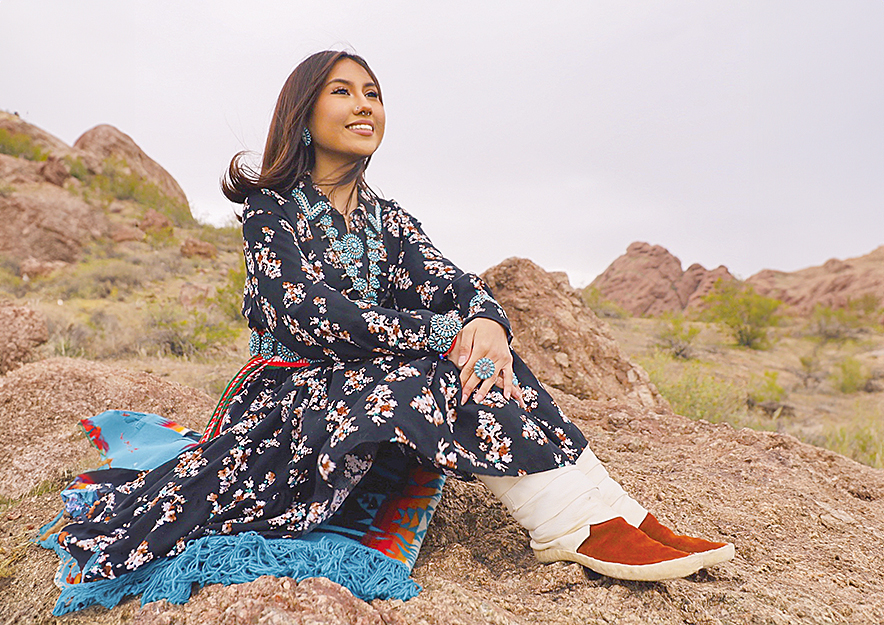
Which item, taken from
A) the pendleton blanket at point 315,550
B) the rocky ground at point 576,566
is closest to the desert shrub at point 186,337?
the rocky ground at point 576,566

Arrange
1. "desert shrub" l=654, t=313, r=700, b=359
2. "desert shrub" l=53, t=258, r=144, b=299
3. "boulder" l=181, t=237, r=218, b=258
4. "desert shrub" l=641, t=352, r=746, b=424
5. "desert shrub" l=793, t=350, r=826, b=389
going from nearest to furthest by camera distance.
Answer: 1. "desert shrub" l=641, t=352, r=746, b=424
2. "desert shrub" l=793, t=350, r=826, b=389
3. "desert shrub" l=654, t=313, r=700, b=359
4. "desert shrub" l=53, t=258, r=144, b=299
5. "boulder" l=181, t=237, r=218, b=258

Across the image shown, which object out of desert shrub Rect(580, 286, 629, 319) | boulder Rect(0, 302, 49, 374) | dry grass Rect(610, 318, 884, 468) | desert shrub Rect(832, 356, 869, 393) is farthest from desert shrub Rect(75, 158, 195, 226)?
desert shrub Rect(832, 356, 869, 393)

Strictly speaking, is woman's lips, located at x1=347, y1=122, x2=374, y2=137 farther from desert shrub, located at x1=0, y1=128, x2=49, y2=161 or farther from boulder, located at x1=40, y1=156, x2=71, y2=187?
desert shrub, located at x1=0, y1=128, x2=49, y2=161

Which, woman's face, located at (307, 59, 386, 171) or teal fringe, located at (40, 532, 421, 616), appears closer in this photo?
teal fringe, located at (40, 532, 421, 616)

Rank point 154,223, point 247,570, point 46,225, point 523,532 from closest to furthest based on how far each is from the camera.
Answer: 1. point 247,570
2. point 523,532
3. point 46,225
4. point 154,223

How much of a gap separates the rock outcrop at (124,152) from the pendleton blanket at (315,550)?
76.6 ft

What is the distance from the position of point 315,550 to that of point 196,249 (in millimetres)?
15579

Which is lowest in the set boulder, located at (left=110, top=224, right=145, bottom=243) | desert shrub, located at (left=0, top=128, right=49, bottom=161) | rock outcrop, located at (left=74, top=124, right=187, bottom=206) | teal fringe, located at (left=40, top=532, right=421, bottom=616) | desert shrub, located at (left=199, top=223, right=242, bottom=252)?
teal fringe, located at (left=40, top=532, right=421, bottom=616)

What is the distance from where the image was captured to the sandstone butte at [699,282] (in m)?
27.2

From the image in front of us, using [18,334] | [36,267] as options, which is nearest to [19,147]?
[36,267]

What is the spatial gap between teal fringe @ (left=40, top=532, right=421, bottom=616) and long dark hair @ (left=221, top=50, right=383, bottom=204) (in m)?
1.25

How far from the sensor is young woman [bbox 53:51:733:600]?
4.93ft

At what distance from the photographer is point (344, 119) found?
2145 millimetres

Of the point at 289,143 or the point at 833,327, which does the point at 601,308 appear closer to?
the point at 833,327
